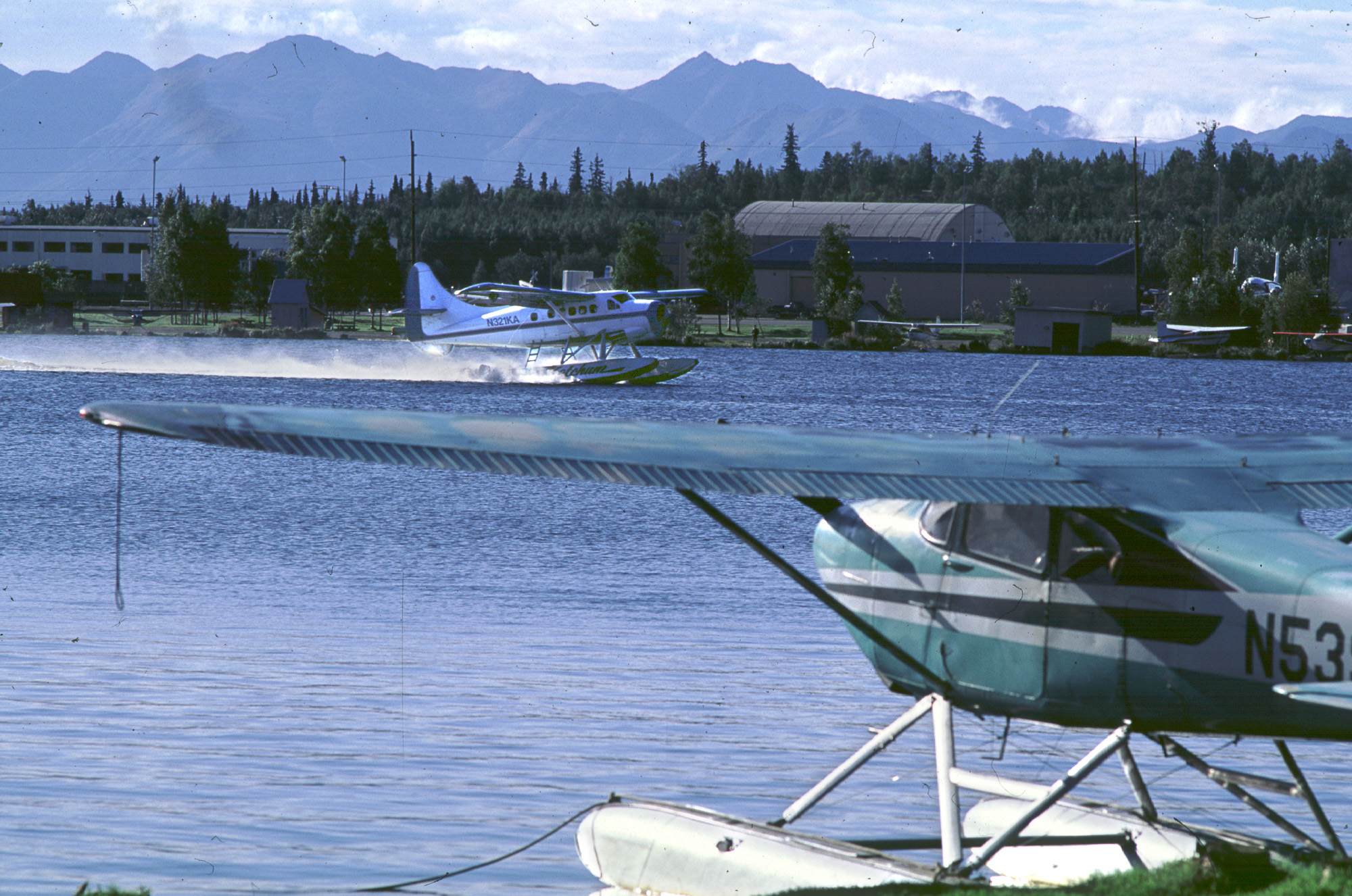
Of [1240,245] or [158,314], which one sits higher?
[1240,245]

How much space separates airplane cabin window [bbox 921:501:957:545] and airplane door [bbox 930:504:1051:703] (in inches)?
2.3

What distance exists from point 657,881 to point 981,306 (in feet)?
371

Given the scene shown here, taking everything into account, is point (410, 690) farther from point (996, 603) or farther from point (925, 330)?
point (925, 330)

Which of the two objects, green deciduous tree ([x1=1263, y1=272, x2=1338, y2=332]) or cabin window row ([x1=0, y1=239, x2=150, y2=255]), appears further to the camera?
cabin window row ([x1=0, y1=239, x2=150, y2=255])

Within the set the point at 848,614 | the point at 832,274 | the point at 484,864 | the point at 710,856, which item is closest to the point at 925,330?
the point at 832,274

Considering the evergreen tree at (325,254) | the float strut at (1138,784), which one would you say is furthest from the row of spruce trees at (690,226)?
the float strut at (1138,784)

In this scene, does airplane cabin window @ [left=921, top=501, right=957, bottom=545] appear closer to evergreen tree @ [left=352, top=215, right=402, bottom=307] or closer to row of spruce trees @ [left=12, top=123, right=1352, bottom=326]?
row of spruce trees @ [left=12, top=123, right=1352, bottom=326]

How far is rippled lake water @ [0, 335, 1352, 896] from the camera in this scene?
8.30m

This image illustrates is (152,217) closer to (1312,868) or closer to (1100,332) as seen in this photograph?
(1100,332)

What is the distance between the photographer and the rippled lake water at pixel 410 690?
830 centimetres

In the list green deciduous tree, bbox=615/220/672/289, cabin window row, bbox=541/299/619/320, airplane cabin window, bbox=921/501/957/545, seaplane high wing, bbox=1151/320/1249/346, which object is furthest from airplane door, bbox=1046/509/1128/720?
green deciduous tree, bbox=615/220/672/289

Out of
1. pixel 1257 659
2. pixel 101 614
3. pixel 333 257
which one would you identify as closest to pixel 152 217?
pixel 333 257

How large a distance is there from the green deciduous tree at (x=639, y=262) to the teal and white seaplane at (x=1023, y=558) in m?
105

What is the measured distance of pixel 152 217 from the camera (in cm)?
15600
